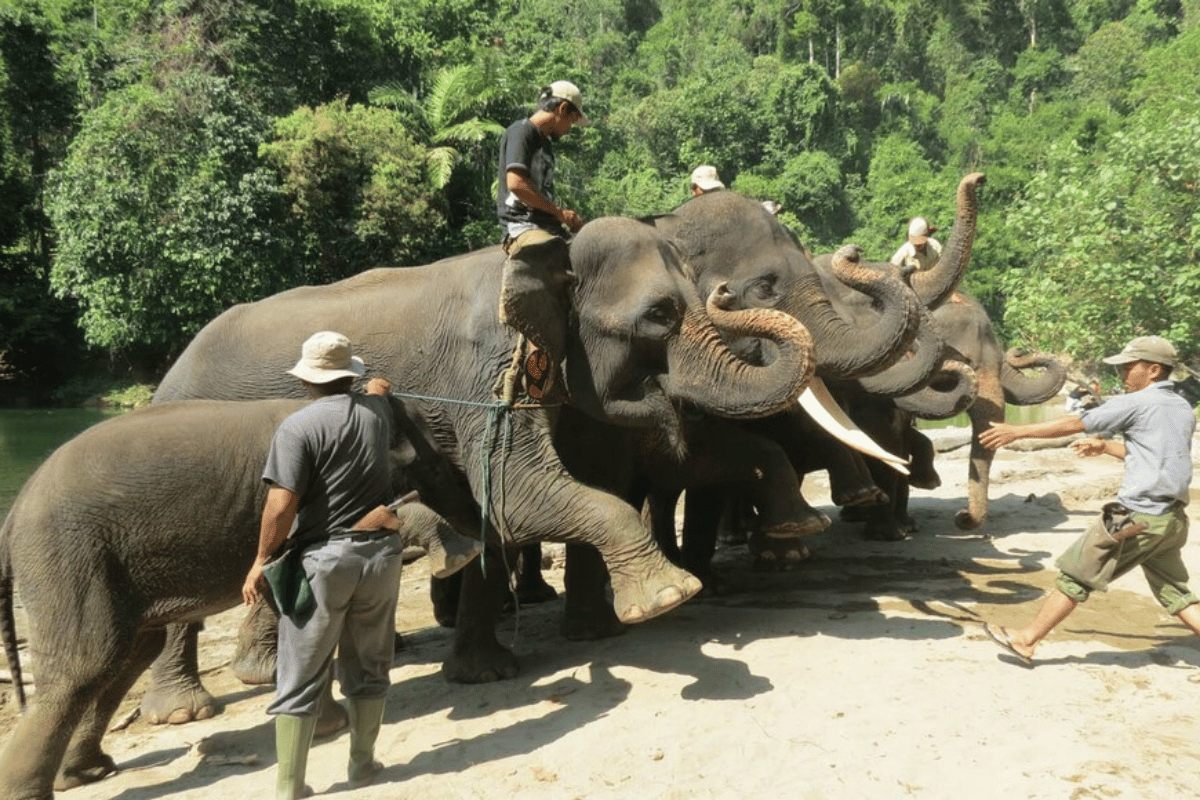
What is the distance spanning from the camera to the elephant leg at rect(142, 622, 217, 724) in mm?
5816

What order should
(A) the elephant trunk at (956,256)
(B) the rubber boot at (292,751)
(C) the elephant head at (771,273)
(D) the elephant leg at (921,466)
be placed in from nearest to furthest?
1. (B) the rubber boot at (292,751)
2. (C) the elephant head at (771,273)
3. (A) the elephant trunk at (956,256)
4. (D) the elephant leg at (921,466)

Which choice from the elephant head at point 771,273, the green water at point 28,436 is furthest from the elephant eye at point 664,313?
the green water at point 28,436

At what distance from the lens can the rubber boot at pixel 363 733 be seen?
4598 mm

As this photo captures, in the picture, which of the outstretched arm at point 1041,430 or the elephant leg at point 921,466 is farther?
the elephant leg at point 921,466

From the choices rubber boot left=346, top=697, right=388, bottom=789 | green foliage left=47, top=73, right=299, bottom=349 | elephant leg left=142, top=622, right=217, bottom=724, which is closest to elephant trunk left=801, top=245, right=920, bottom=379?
rubber boot left=346, top=697, right=388, bottom=789

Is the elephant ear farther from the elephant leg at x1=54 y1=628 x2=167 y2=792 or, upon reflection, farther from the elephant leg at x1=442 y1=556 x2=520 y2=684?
the elephant leg at x1=54 y1=628 x2=167 y2=792

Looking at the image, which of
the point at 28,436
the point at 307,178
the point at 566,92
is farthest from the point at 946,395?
the point at 28,436

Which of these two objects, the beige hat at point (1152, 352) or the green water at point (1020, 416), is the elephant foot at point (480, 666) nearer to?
the beige hat at point (1152, 352)

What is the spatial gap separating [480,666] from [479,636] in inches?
6.7

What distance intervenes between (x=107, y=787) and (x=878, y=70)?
253ft

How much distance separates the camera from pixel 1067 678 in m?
5.29

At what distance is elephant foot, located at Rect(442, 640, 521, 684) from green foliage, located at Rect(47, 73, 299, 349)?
70.6 feet

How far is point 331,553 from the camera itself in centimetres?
437

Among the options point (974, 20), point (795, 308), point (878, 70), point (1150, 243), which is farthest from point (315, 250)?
point (974, 20)
